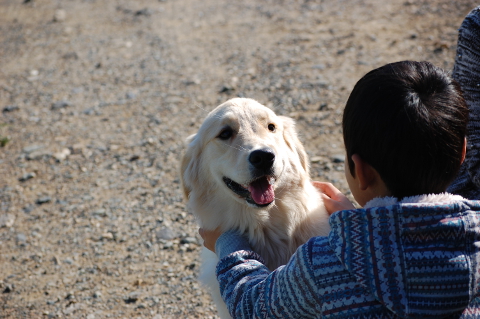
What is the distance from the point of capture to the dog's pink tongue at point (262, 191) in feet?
8.58

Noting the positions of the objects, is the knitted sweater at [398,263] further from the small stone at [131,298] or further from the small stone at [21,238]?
the small stone at [21,238]

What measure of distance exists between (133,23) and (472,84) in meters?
7.73

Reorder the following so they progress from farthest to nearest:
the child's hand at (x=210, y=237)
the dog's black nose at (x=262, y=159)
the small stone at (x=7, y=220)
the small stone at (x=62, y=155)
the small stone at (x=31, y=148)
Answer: the small stone at (x=31, y=148) → the small stone at (x=62, y=155) → the small stone at (x=7, y=220) → the child's hand at (x=210, y=237) → the dog's black nose at (x=262, y=159)

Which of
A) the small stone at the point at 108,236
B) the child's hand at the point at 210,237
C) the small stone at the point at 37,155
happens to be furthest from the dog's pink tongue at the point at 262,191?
the small stone at the point at 37,155

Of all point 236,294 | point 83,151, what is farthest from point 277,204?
point 83,151

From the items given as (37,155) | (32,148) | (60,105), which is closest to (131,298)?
(37,155)

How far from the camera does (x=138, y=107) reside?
21.0 ft

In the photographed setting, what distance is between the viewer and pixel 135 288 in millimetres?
3574

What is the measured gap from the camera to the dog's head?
2627mm

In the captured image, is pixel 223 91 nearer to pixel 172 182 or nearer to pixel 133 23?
pixel 172 182

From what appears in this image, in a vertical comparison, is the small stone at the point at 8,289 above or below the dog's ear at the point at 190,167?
below

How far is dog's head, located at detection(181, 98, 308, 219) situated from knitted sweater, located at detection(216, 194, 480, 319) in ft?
3.52

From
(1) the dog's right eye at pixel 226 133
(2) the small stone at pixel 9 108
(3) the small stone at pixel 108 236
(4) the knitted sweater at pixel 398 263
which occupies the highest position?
(4) the knitted sweater at pixel 398 263

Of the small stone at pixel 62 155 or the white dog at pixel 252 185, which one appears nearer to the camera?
the white dog at pixel 252 185
